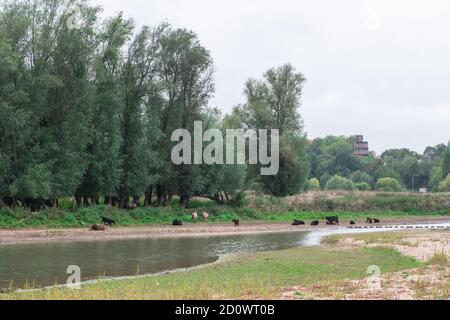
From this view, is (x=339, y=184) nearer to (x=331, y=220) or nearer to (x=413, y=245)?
(x=331, y=220)

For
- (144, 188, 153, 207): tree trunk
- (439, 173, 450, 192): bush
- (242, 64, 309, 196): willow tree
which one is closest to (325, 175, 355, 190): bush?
(439, 173, 450, 192): bush

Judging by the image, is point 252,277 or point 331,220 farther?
point 331,220

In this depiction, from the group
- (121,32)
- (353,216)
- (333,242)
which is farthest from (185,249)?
(353,216)

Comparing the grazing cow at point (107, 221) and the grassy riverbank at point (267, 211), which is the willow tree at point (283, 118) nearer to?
the grassy riverbank at point (267, 211)

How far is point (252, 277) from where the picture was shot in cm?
2147

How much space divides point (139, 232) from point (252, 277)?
86.2ft

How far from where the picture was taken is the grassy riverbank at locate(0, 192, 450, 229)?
45616 mm

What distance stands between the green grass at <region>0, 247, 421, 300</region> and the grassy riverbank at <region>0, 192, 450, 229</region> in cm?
2109

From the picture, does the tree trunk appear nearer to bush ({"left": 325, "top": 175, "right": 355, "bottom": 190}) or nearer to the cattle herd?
the cattle herd

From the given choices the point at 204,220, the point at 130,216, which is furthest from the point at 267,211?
the point at 130,216

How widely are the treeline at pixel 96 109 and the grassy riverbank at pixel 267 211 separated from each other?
1.87m

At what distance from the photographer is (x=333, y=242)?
40.5 metres

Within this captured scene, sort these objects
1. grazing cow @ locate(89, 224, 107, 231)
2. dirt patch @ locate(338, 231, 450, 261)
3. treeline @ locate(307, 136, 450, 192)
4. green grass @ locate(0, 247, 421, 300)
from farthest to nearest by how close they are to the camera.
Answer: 1. treeline @ locate(307, 136, 450, 192)
2. grazing cow @ locate(89, 224, 107, 231)
3. dirt patch @ locate(338, 231, 450, 261)
4. green grass @ locate(0, 247, 421, 300)

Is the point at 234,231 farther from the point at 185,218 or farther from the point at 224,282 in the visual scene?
the point at 224,282
